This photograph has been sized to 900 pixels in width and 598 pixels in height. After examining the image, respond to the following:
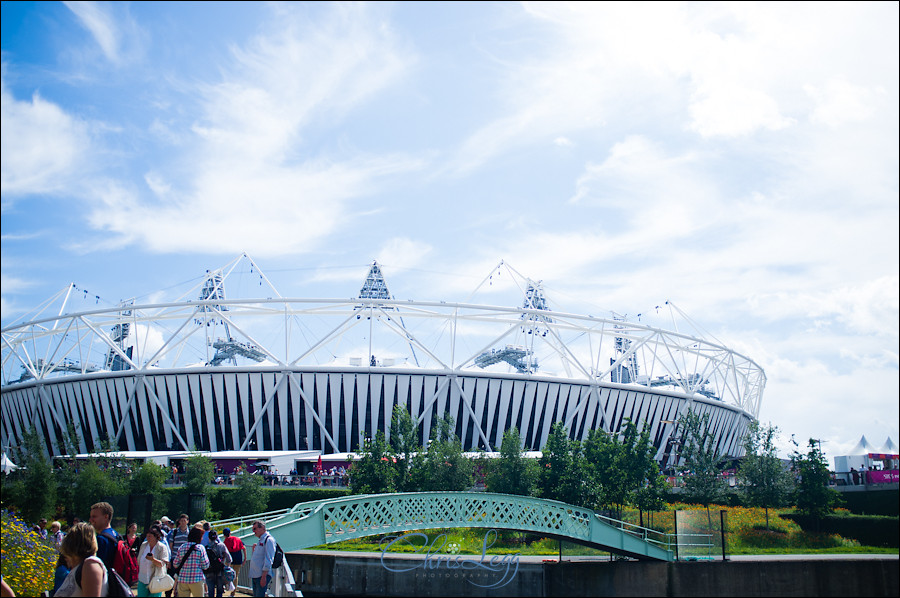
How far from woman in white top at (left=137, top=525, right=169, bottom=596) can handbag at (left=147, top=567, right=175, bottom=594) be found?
72mm

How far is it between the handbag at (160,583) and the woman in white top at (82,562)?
9.58ft

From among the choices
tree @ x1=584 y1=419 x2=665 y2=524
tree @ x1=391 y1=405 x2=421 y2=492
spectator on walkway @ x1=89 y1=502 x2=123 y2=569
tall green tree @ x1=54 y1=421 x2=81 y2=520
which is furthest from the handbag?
tall green tree @ x1=54 y1=421 x2=81 y2=520

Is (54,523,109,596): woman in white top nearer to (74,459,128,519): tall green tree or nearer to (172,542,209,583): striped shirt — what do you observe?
(172,542,209,583): striped shirt

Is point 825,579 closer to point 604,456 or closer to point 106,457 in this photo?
point 604,456

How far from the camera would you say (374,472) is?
133 ft

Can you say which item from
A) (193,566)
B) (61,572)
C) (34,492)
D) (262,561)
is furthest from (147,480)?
(61,572)

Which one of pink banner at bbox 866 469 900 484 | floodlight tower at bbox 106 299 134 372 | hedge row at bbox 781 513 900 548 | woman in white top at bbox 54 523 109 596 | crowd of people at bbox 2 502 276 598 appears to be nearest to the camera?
woman in white top at bbox 54 523 109 596

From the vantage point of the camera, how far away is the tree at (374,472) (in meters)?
40.4

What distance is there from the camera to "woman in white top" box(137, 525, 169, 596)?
11825mm

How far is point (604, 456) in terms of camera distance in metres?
40.5

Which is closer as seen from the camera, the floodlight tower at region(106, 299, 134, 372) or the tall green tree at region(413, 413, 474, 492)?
the tall green tree at region(413, 413, 474, 492)

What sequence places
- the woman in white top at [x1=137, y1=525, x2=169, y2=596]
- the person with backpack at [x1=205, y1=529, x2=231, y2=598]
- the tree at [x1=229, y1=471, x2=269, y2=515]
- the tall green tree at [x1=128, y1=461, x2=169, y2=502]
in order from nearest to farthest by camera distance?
the woman in white top at [x1=137, y1=525, x2=169, y2=596], the person with backpack at [x1=205, y1=529, x2=231, y2=598], the tree at [x1=229, y1=471, x2=269, y2=515], the tall green tree at [x1=128, y1=461, x2=169, y2=502]

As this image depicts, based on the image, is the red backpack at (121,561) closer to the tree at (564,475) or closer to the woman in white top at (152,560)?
the woman in white top at (152,560)

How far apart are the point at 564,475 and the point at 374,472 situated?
34.6ft
